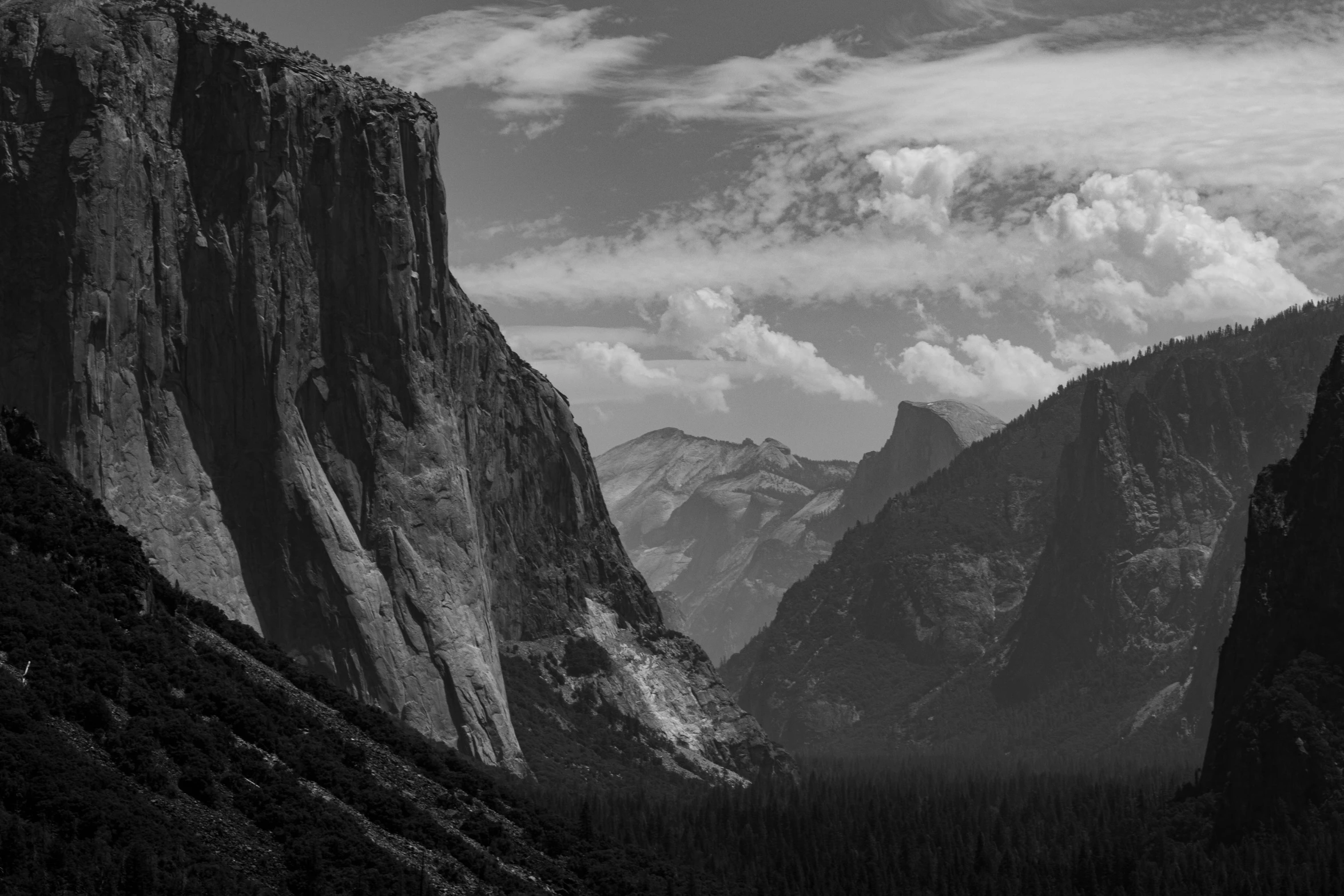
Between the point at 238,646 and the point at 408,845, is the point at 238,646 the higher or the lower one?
the higher one

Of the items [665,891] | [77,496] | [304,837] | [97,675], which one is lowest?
[665,891]

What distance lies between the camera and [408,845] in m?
146

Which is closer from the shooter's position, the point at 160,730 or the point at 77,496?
the point at 160,730

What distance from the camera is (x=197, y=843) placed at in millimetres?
125688

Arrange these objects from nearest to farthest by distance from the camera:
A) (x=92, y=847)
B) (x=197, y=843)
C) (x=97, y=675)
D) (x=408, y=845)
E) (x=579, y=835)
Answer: (x=92, y=847) → (x=197, y=843) → (x=97, y=675) → (x=408, y=845) → (x=579, y=835)

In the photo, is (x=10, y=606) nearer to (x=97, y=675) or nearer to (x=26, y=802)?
(x=97, y=675)

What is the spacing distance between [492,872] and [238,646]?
103 feet

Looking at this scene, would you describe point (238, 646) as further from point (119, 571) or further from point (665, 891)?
point (665, 891)

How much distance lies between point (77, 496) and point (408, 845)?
3762 cm

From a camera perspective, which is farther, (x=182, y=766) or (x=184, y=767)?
(x=182, y=766)

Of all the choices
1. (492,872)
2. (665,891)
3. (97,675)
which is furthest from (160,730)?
(665,891)

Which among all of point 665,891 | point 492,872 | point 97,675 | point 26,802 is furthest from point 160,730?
point 665,891

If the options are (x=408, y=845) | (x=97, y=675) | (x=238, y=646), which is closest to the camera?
(x=97, y=675)

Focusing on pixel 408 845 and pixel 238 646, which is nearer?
pixel 408 845
